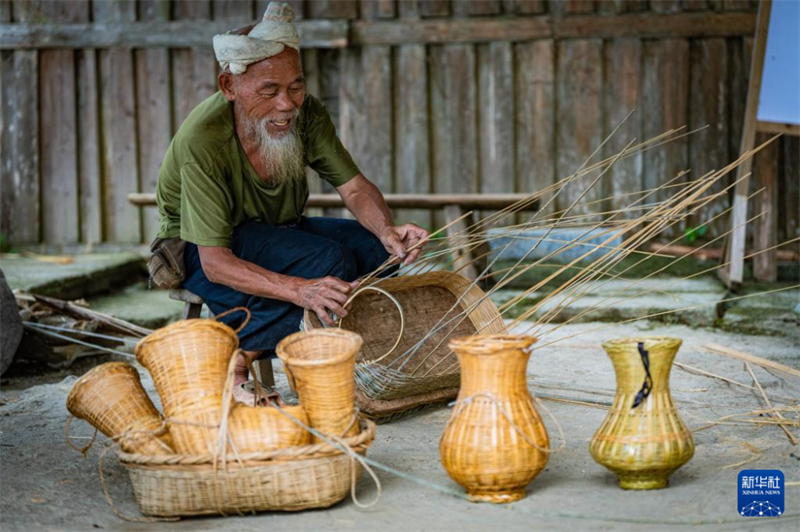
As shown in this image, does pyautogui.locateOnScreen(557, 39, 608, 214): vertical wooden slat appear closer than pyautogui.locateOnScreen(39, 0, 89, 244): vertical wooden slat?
Yes

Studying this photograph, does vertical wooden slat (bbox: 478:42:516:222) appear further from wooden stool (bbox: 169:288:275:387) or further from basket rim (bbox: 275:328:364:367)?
basket rim (bbox: 275:328:364:367)

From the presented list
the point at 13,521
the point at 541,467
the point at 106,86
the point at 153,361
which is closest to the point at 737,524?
the point at 541,467

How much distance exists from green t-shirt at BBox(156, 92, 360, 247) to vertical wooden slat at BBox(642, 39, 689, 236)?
119 inches

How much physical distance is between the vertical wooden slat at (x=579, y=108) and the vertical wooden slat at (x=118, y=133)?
278cm

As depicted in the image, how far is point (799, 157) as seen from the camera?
19.6 feet

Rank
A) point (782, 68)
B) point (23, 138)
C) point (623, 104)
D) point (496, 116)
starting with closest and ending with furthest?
point (782, 68) → point (623, 104) → point (496, 116) → point (23, 138)

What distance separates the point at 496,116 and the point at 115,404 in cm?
416

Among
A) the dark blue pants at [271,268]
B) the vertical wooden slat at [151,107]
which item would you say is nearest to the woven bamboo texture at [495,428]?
the dark blue pants at [271,268]

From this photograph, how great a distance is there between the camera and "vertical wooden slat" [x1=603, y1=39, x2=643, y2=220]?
605cm

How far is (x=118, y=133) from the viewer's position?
21.2ft

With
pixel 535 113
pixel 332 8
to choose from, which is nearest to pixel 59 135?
pixel 332 8

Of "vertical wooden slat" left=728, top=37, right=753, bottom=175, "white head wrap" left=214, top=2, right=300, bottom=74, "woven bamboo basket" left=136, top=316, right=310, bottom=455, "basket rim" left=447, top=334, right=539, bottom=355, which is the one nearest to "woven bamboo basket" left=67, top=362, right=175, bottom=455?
"woven bamboo basket" left=136, top=316, right=310, bottom=455

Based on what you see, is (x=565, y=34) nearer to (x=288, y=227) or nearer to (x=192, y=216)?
(x=288, y=227)

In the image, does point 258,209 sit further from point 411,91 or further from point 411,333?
point 411,91
